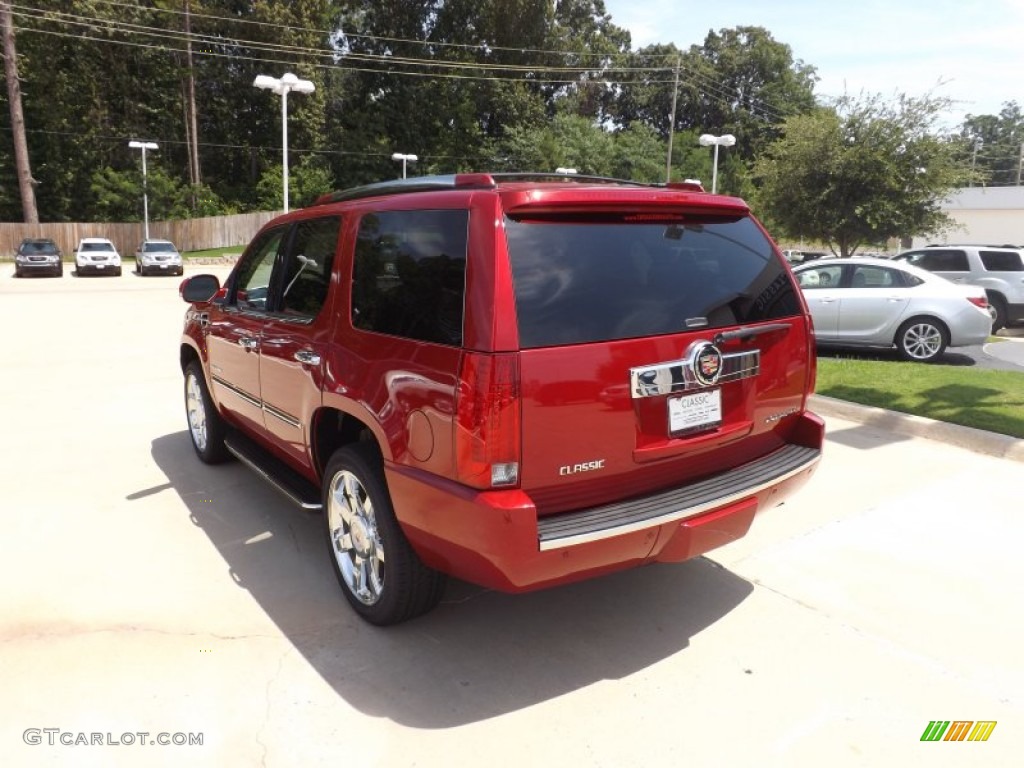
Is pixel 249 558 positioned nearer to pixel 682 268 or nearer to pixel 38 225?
pixel 682 268

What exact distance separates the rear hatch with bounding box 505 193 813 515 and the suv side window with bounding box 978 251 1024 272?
13.8 m

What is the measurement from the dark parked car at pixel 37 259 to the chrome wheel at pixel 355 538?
31160 mm

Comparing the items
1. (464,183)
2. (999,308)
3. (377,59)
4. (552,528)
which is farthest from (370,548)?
(377,59)

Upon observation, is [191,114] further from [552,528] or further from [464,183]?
[552,528]

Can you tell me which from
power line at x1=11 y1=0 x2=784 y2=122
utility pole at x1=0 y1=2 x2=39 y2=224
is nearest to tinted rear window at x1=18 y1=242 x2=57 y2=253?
utility pole at x1=0 y1=2 x2=39 y2=224

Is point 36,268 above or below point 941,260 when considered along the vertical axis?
below

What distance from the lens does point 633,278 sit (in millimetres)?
2998

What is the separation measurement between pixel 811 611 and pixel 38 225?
46964 millimetres

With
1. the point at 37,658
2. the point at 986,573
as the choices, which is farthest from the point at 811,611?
the point at 37,658

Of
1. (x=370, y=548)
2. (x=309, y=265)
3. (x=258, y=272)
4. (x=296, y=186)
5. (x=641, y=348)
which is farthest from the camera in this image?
(x=296, y=186)

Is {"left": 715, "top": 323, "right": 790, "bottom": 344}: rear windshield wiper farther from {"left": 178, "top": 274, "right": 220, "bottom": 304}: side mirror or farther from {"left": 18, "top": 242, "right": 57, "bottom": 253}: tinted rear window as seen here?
{"left": 18, "top": 242, "right": 57, "bottom": 253}: tinted rear window

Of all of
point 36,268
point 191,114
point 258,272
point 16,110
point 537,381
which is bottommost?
point 36,268

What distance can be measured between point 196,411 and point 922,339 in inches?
368

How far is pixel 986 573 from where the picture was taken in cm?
393
